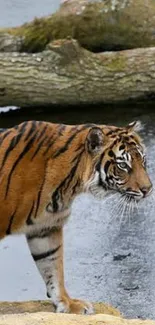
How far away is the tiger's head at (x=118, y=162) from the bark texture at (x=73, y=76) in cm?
384

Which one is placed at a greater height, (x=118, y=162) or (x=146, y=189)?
(x=118, y=162)

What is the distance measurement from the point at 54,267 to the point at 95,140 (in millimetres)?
831

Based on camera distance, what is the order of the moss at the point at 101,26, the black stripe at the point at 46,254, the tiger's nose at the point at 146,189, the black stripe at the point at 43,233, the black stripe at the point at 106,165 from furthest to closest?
the moss at the point at 101,26 < the black stripe at the point at 46,254 < the black stripe at the point at 43,233 < the black stripe at the point at 106,165 < the tiger's nose at the point at 146,189

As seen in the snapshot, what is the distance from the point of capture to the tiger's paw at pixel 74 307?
538 centimetres

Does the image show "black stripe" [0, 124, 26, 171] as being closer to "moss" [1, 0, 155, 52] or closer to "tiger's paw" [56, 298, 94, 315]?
A: "tiger's paw" [56, 298, 94, 315]

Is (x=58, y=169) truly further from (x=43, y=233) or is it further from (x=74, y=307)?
(x=74, y=307)

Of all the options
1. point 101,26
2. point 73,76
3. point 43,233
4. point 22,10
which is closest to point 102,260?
point 43,233

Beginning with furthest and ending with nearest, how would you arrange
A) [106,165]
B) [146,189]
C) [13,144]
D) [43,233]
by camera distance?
[43,233] < [13,144] < [106,165] < [146,189]

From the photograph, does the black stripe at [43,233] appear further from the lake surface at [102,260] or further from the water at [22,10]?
the water at [22,10]

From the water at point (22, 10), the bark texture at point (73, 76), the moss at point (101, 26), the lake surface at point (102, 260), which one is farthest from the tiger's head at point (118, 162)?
the water at point (22, 10)

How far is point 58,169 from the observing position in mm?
5086

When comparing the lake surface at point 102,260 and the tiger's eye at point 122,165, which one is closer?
the tiger's eye at point 122,165

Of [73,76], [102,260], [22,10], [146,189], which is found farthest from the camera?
[22,10]

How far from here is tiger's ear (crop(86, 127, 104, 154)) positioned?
492 cm
